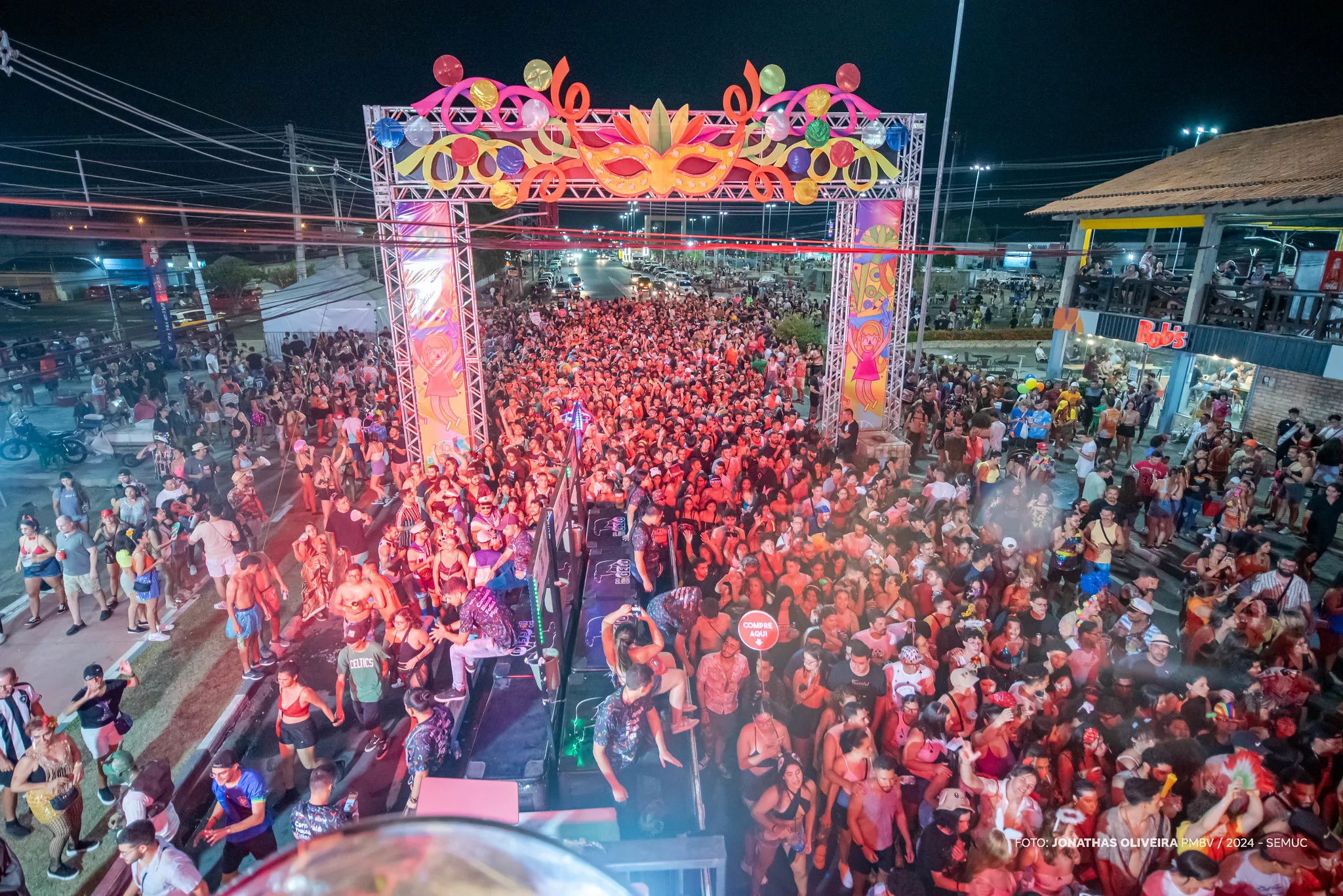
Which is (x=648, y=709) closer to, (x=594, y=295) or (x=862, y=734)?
(x=862, y=734)

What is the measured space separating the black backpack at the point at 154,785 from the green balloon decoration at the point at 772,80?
10.6m

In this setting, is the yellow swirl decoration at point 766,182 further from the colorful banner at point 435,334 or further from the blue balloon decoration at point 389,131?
the blue balloon decoration at point 389,131

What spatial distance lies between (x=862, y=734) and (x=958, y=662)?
1.38 m

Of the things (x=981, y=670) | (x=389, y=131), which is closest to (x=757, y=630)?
(x=981, y=670)

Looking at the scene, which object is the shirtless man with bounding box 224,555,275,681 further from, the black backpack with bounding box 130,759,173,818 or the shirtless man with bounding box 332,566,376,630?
the black backpack with bounding box 130,759,173,818

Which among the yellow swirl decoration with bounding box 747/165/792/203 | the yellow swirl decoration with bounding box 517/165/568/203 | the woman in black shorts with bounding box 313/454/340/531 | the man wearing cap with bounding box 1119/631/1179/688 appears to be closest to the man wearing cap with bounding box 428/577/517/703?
the woman in black shorts with bounding box 313/454/340/531

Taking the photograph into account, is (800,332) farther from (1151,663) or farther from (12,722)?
(12,722)

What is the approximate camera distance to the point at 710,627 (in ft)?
18.2

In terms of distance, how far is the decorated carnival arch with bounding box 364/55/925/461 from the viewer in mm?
10125

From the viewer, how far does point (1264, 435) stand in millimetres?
14023

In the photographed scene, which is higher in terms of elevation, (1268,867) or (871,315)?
(871,315)

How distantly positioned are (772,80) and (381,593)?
9.01 meters

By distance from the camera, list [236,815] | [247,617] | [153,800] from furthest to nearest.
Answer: [247,617] → [236,815] → [153,800]

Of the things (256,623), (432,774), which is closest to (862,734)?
(432,774)
